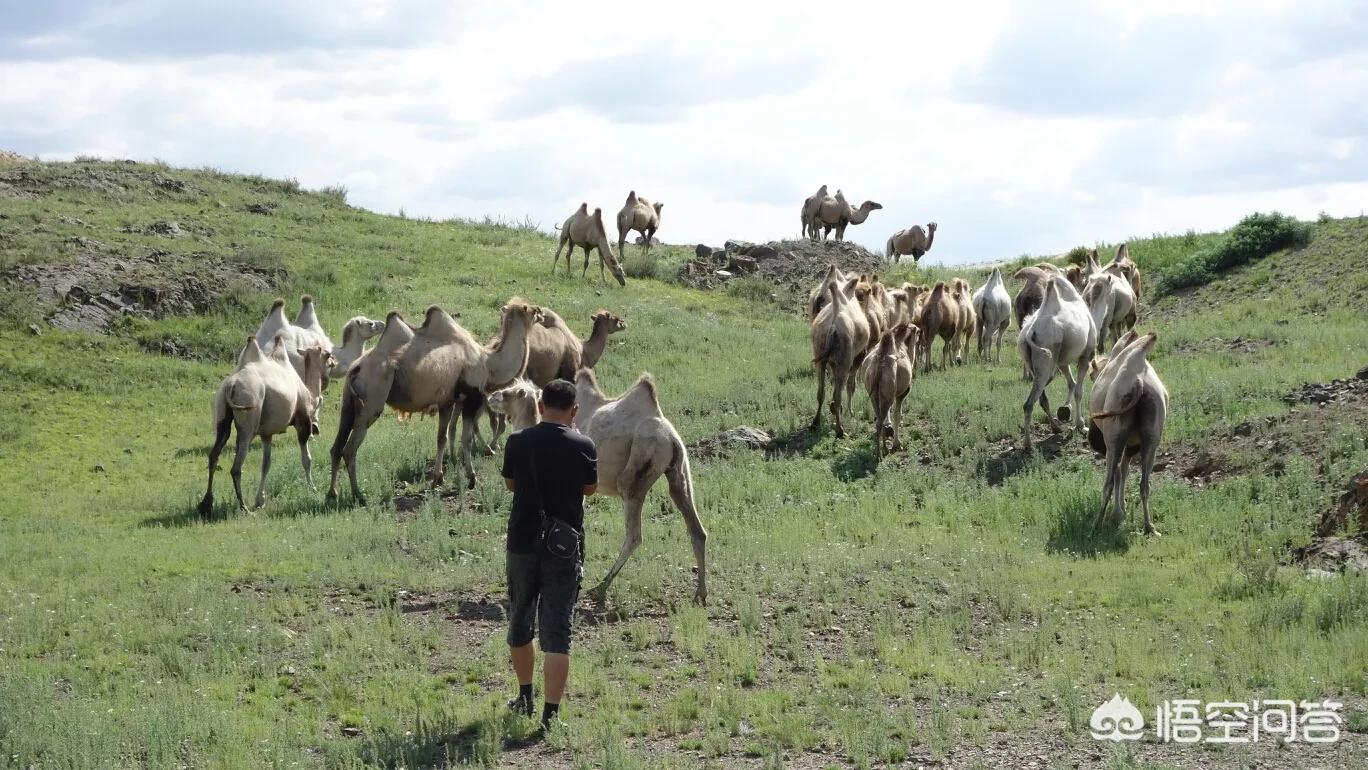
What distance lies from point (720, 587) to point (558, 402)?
3.95m

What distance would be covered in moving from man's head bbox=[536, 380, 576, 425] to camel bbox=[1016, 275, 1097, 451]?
32.9 ft

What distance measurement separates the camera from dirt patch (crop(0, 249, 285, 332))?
25.4 metres

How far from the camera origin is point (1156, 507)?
14219mm

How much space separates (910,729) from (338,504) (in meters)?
9.73

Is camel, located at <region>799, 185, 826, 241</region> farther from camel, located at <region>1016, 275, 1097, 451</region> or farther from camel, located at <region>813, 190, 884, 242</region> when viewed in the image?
camel, located at <region>1016, 275, 1097, 451</region>

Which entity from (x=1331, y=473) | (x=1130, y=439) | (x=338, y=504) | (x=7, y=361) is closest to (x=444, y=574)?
(x=338, y=504)

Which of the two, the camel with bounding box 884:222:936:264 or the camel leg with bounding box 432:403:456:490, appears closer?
the camel leg with bounding box 432:403:456:490

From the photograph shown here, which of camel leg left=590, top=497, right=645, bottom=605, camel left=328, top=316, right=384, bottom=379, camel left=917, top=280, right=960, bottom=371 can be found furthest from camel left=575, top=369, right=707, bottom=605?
camel left=917, top=280, right=960, bottom=371

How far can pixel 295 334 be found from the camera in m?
21.4

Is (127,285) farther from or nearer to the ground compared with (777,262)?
nearer to the ground

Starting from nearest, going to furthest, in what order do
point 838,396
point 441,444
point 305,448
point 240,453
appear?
1. point 240,453
2. point 441,444
3. point 305,448
4. point 838,396

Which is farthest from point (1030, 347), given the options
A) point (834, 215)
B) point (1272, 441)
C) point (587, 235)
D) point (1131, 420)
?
point (834, 215)

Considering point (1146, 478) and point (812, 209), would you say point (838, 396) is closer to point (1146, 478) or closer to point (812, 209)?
point (1146, 478)

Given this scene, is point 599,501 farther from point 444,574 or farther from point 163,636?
point 163,636
